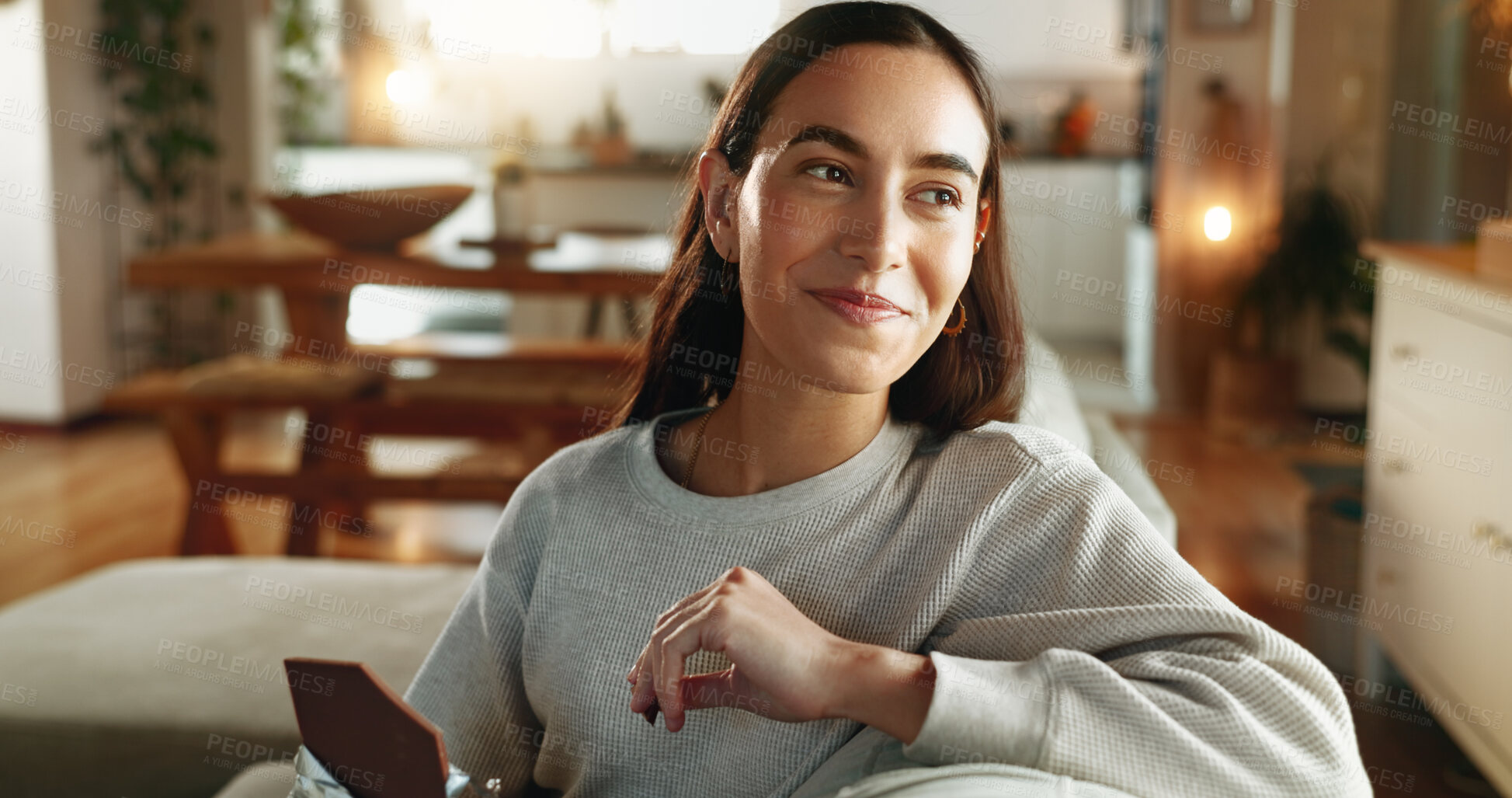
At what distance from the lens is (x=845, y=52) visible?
38.2 inches

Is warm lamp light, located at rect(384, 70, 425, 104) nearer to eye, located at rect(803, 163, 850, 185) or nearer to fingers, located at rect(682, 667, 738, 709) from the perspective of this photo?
eye, located at rect(803, 163, 850, 185)

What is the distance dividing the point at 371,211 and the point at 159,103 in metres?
2.61

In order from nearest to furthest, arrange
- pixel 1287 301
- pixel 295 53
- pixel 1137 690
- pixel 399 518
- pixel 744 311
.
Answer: pixel 1137 690
pixel 744 311
pixel 399 518
pixel 1287 301
pixel 295 53

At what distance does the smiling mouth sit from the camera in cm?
94

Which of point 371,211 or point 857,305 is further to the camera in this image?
point 371,211

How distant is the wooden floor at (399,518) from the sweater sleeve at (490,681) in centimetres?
196

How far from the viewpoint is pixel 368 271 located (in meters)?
3.31

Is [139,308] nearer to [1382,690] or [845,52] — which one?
[1382,690]

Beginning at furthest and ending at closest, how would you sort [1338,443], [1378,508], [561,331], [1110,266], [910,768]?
[1110,266], [561,331], [1338,443], [1378,508], [910,768]

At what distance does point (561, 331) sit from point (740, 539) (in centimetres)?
529

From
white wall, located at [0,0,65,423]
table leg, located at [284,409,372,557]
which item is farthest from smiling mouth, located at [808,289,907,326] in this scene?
white wall, located at [0,0,65,423]

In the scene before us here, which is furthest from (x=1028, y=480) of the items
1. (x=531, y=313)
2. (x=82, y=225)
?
(x=531, y=313)

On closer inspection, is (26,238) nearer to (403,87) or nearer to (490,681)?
(403,87)

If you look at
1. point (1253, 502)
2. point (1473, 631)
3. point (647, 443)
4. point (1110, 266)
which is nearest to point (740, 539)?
point (647, 443)
